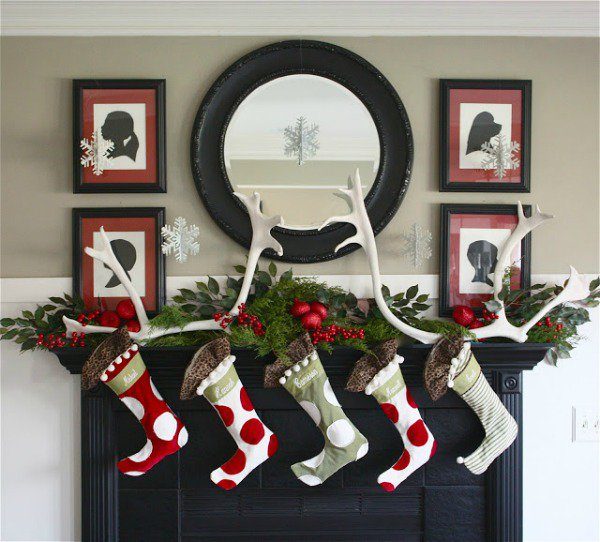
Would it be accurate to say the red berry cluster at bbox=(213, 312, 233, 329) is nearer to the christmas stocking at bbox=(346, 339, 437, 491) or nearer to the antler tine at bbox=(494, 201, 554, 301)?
the christmas stocking at bbox=(346, 339, 437, 491)

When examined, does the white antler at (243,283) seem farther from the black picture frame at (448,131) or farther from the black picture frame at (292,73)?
the black picture frame at (448,131)

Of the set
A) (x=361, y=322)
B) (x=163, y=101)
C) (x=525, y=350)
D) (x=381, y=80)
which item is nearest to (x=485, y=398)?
(x=525, y=350)

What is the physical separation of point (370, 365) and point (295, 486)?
19.6 inches

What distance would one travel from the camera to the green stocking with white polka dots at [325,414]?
1.69 meters

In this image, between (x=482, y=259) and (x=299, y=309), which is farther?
(x=482, y=259)

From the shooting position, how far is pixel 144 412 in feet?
5.68

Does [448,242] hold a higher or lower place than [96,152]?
lower

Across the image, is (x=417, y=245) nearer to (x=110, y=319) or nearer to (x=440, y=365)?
(x=440, y=365)

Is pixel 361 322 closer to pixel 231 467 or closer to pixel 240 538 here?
pixel 231 467

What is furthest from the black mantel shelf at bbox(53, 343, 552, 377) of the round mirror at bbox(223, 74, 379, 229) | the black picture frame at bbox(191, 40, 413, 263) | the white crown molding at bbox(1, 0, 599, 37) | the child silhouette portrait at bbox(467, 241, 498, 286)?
the white crown molding at bbox(1, 0, 599, 37)

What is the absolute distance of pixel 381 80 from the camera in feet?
6.10

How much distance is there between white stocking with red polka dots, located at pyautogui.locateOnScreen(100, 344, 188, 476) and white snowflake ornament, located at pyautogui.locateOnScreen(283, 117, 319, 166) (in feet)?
2.65

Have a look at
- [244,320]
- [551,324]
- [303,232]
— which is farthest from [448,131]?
[244,320]

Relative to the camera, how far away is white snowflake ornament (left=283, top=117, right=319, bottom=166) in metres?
1.84
